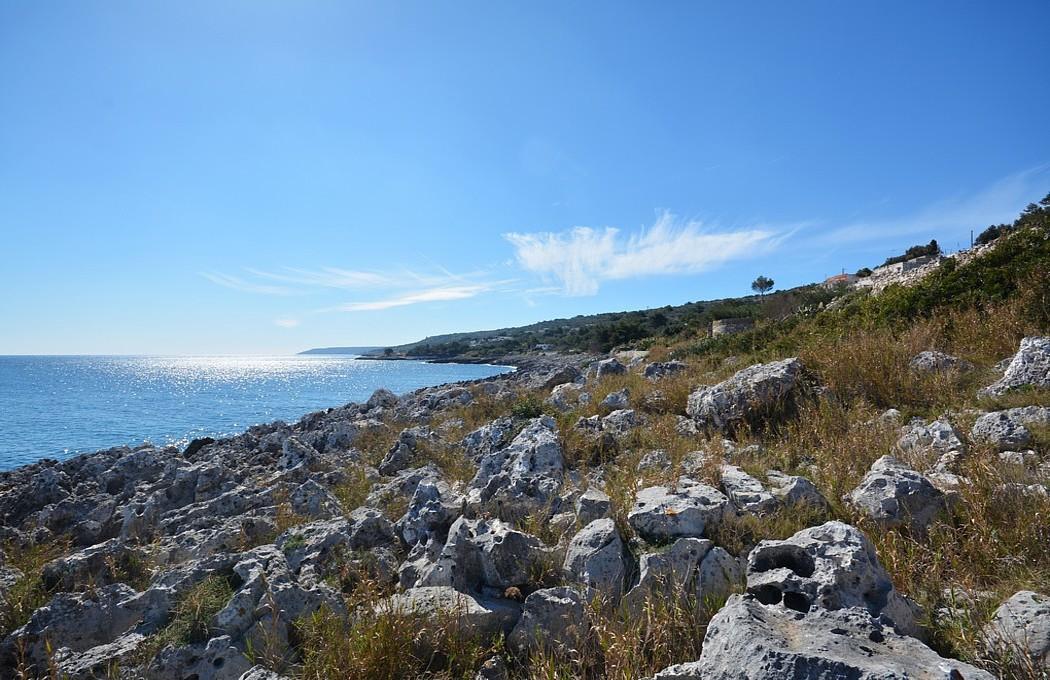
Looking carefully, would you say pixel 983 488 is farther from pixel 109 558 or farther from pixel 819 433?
pixel 109 558

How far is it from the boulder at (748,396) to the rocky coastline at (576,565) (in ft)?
0.10

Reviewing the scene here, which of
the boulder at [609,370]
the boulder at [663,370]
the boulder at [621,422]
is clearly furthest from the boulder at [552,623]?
the boulder at [609,370]

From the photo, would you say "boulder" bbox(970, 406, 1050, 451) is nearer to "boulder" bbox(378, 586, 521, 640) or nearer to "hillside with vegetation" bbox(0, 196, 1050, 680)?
"hillside with vegetation" bbox(0, 196, 1050, 680)

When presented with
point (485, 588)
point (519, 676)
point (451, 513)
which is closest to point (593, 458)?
point (451, 513)

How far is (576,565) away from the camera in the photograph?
3555 millimetres

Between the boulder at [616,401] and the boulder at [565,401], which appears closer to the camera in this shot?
the boulder at [616,401]

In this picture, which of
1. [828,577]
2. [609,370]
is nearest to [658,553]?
[828,577]

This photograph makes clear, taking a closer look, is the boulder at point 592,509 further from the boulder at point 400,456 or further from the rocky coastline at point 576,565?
the boulder at point 400,456

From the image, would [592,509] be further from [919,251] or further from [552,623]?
[919,251]

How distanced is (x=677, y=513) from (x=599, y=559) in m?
0.70

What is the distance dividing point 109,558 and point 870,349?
36.1ft

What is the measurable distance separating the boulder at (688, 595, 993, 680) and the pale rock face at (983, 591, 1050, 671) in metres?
0.41

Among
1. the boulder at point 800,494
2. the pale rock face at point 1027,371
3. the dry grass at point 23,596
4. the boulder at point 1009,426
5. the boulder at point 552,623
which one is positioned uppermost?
the pale rock face at point 1027,371

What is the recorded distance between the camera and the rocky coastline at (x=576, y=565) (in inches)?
94.3
